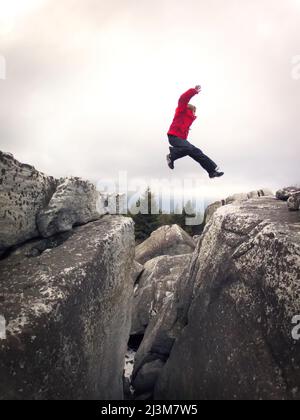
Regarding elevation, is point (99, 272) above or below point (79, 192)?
below

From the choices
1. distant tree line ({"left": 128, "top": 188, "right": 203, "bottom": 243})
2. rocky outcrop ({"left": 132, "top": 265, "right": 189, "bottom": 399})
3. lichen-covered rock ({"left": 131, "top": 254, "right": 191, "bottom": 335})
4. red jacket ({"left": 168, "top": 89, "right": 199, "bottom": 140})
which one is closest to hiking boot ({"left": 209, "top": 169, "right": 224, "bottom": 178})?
red jacket ({"left": 168, "top": 89, "right": 199, "bottom": 140})

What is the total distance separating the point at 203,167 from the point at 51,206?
6529 mm

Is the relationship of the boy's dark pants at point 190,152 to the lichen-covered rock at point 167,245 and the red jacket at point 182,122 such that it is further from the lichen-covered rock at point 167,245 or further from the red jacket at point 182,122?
the lichen-covered rock at point 167,245

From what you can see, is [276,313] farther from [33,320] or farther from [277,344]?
[33,320]

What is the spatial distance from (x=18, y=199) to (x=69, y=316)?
3.11 m

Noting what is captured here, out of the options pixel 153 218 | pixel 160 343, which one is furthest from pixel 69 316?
pixel 153 218

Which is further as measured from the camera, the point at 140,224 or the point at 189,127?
the point at 140,224

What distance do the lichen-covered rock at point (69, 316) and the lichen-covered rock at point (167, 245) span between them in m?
18.0

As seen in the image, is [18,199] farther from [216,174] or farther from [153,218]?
[153,218]

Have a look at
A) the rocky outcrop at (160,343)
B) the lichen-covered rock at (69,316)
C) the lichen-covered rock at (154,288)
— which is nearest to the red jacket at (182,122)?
the lichen-covered rock at (69,316)

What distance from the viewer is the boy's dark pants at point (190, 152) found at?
13789mm

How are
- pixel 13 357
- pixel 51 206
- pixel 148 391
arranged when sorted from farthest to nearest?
pixel 148 391 < pixel 51 206 < pixel 13 357

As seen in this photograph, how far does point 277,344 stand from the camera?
7566mm
